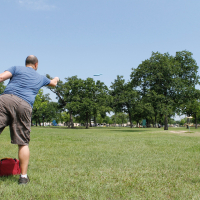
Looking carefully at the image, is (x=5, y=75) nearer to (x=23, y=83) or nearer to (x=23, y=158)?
(x=23, y=83)

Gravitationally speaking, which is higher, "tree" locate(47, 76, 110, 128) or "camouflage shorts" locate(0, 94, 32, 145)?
"tree" locate(47, 76, 110, 128)

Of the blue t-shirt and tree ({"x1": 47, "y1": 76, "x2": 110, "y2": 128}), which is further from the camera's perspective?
tree ({"x1": 47, "y1": 76, "x2": 110, "y2": 128})

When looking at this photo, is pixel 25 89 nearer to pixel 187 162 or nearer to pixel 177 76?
pixel 187 162

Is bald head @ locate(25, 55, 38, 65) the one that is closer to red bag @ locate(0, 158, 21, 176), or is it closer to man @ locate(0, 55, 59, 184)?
man @ locate(0, 55, 59, 184)

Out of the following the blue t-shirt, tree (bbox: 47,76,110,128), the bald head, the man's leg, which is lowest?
the man's leg

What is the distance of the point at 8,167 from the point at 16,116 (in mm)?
1274

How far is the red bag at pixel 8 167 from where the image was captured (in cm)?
446

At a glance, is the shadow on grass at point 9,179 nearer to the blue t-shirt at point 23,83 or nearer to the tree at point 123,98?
the blue t-shirt at point 23,83

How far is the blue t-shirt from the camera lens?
4.08 meters

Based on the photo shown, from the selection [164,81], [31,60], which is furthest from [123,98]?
[31,60]

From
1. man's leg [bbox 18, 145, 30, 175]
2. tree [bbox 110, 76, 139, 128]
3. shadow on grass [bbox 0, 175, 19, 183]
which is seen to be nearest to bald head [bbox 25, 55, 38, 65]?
man's leg [bbox 18, 145, 30, 175]

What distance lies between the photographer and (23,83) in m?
4.16

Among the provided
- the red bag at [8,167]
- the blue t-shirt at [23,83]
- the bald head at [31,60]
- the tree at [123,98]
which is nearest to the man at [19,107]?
the blue t-shirt at [23,83]

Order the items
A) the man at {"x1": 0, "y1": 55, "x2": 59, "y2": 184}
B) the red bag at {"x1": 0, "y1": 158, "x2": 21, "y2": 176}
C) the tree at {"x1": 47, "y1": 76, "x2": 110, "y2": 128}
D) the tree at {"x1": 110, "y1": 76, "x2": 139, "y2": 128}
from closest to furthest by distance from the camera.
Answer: the man at {"x1": 0, "y1": 55, "x2": 59, "y2": 184}, the red bag at {"x1": 0, "y1": 158, "x2": 21, "y2": 176}, the tree at {"x1": 47, "y1": 76, "x2": 110, "y2": 128}, the tree at {"x1": 110, "y1": 76, "x2": 139, "y2": 128}
